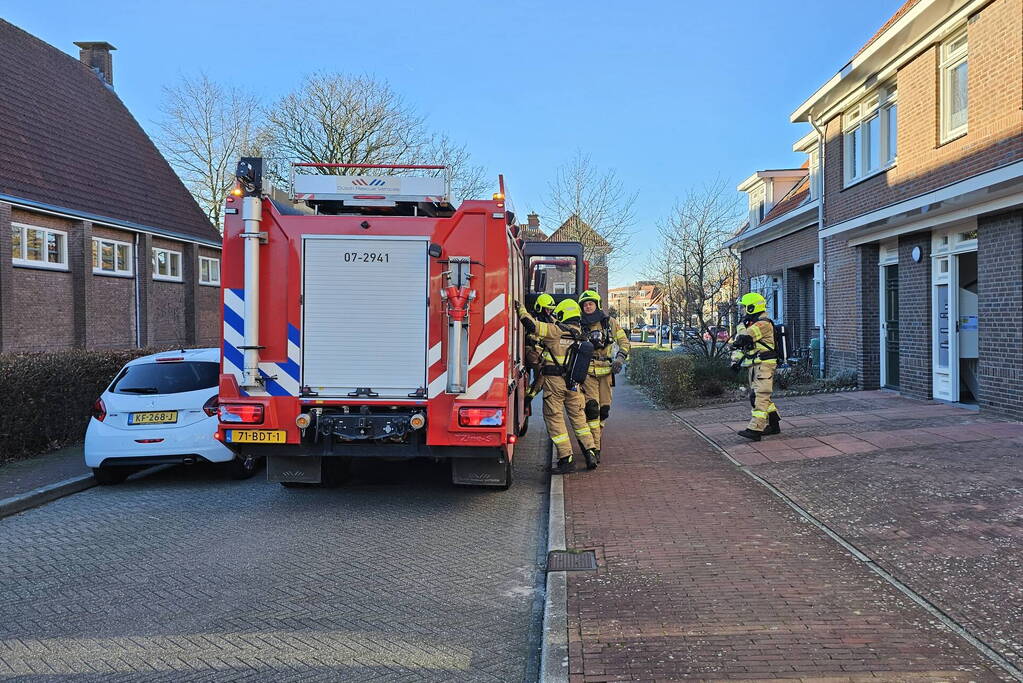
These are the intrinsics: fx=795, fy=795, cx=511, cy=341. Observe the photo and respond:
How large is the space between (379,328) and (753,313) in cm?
490

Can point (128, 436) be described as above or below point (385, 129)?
below

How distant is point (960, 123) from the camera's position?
1115 centimetres

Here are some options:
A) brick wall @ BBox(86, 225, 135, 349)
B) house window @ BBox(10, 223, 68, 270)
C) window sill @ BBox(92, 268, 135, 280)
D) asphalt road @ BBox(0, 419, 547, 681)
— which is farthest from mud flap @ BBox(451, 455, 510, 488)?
window sill @ BBox(92, 268, 135, 280)

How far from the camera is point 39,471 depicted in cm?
876

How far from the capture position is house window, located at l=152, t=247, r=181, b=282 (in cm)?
2333

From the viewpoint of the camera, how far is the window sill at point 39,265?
17405mm

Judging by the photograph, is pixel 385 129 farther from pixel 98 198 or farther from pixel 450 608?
pixel 450 608

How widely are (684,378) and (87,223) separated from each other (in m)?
14.9

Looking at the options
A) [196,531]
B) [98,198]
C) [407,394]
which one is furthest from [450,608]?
[98,198]

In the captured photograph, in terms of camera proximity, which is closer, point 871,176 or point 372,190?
point 372,190

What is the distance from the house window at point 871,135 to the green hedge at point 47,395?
41.6 ft

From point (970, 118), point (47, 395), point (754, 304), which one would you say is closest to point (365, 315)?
point (754, 304)

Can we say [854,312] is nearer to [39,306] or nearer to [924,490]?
[924,490]

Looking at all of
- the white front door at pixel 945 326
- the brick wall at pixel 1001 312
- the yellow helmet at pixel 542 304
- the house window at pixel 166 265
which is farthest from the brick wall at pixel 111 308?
the brick wall at pixel 1001 312
